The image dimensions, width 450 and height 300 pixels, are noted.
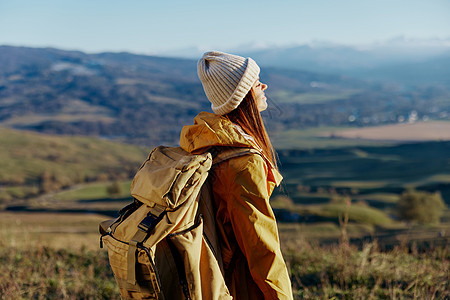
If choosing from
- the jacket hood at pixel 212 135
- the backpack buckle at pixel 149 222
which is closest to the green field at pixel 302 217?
the jacket hood at pixel 212 135

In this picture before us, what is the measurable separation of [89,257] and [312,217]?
133ft

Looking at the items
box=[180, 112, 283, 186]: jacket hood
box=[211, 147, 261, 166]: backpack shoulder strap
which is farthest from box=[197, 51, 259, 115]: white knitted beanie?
box=[211, 147, 261, 166]: backpack shoulder strap

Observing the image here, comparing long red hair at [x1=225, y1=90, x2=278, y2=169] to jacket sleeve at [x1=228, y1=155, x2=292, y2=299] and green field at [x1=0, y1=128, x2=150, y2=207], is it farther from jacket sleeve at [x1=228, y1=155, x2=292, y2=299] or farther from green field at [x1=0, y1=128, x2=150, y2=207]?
green field at [x1=0, y1=128, x2=150, y2=207]

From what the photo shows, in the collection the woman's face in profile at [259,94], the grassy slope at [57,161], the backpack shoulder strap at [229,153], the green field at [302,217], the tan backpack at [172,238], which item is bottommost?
the grassy slope at [57,161]

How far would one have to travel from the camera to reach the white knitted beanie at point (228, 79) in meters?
2.46

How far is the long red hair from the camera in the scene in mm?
2533

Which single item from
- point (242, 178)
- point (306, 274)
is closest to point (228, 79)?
point (242, 178)

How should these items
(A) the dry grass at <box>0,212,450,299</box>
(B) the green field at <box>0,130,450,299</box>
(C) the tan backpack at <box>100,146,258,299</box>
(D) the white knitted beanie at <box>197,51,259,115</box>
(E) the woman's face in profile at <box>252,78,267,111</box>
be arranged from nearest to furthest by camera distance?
(C) the tan backpack at <box>100,146,258,299</box> → (D) the white knitted beanie at <box>197,51,259,115</box> → (E) the woman's face in profile at <box>252,78,267,111</box> → (A) the dry grass at <box>0,212,450,299</box> → (B) the green field at <box>0,130,450,299</box>

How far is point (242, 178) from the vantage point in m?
2.15

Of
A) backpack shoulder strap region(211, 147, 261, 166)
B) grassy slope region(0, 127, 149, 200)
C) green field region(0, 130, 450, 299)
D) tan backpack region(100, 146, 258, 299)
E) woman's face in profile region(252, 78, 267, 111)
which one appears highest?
woman's face in profile region(252, 78, 267, 111)

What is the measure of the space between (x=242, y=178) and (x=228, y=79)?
64cm

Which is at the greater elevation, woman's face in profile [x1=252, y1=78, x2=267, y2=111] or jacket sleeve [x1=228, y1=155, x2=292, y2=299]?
woman's face in profile [x1=252, y1=78, x2=267, y2=111]

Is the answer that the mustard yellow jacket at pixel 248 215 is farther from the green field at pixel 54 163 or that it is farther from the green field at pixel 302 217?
the green field at pixel 54 163

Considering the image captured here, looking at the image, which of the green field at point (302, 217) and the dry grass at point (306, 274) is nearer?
the dry grass at point (306, 274)
